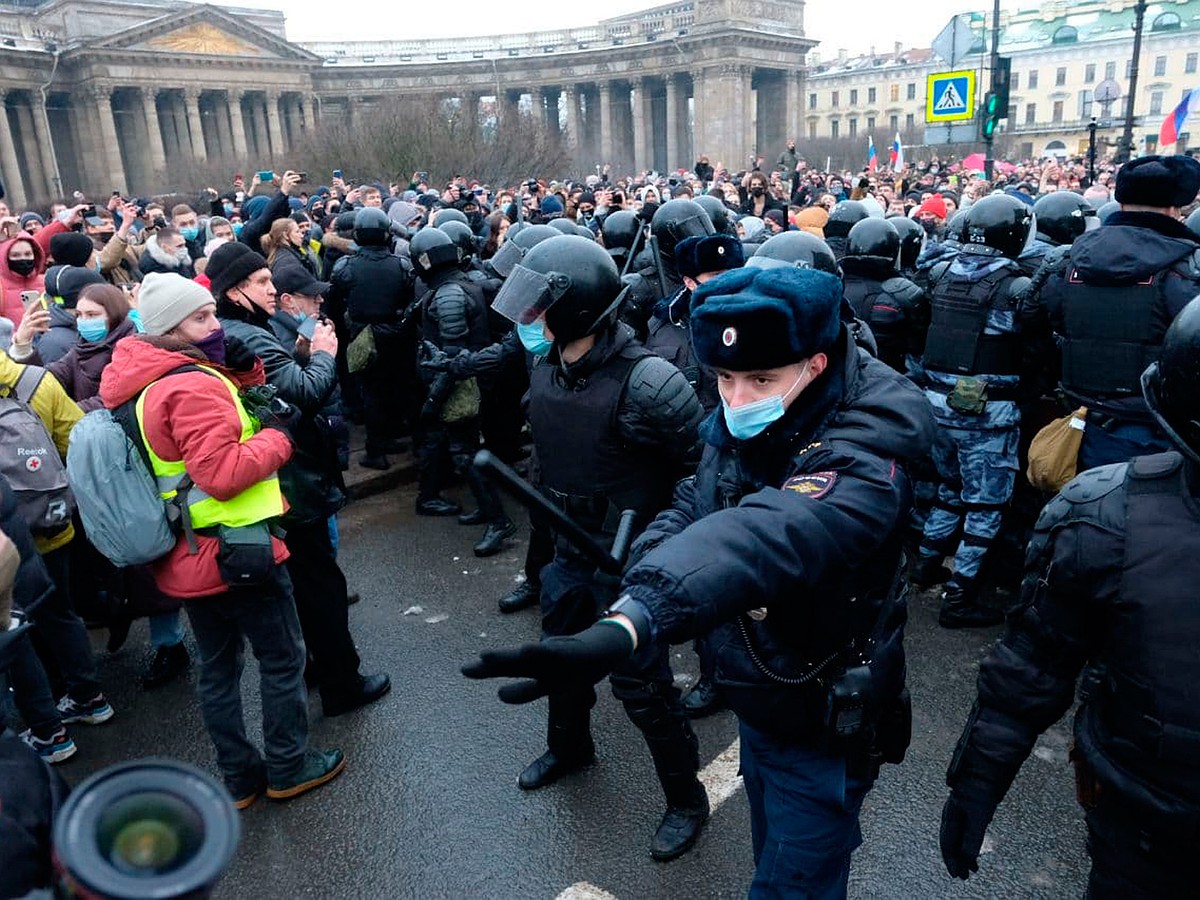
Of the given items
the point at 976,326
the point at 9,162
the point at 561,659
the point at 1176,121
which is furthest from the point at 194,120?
the point at 561,659

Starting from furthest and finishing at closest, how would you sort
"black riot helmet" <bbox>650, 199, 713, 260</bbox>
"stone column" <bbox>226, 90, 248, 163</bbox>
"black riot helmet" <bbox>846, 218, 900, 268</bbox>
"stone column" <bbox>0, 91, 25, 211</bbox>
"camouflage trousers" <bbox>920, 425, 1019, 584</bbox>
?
1. "stone column" <bbox>226, 90, 248, 163</bbox>
2. "stone column" <bbox>0, 91, 25, 211</bbox>
3. "black riot helmet" <bbox>846, 218, 900, 268</bbox>
4. "black riot helmet" <bbox>650, 199, 713, 260</bbox>
5. "camouflage trousers" <bbox>920, 425, 1019, 584</bbox>

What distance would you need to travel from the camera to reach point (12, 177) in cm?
5338

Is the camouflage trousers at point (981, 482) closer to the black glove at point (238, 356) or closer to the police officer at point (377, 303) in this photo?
the black glove at point (238, 356)

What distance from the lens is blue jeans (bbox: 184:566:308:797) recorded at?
349 cm

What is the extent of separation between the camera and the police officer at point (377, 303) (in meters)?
7.41

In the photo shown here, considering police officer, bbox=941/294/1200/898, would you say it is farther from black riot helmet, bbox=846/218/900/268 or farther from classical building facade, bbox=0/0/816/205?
classical building facade, bbox=0/0/816/205

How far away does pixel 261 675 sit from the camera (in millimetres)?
3586

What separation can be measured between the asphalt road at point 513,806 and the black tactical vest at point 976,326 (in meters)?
1.43

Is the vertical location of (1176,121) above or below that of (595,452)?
above

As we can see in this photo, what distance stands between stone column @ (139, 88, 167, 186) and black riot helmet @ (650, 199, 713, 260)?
61.4m

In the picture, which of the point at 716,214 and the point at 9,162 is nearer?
the point at 716,214

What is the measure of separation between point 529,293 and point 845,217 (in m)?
4.66

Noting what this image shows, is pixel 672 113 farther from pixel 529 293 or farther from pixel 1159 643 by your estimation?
pixel 1159 643

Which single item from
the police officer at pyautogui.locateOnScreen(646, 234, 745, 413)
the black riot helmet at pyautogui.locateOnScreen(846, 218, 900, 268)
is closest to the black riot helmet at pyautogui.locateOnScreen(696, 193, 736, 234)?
the black riot helmet at pyautogui.locateOnScreen(846, 218, 900, 268)
